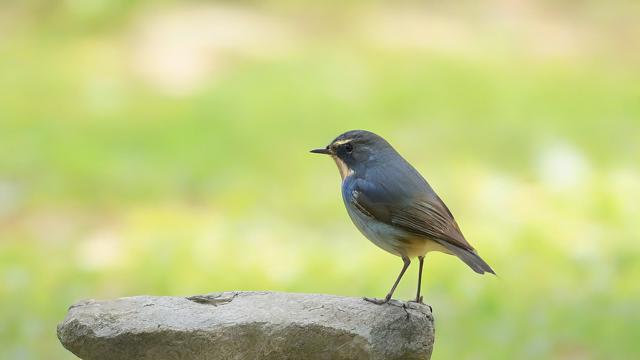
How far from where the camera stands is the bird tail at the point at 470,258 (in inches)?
183

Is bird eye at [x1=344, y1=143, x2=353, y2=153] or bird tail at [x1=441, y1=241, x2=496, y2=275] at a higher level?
bird eye at [x1=344, y1=143, x2=353, y2=153]

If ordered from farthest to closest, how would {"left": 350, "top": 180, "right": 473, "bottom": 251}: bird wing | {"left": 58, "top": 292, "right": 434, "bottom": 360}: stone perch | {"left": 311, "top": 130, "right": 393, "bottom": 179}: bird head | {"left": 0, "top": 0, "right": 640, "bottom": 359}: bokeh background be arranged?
{"left": 0, "top": 0, "right": 640, "bottom": 359}: bokeh background → {"left": 311, "top": 130, "right": 393, "bottom": 179}: bird head → {"left": 350, "top": 180, "right": 473, "bottom": 251}: bird wing → {"left": 58, "top": 292, "right": 434, "bottom": 360}: stone perch

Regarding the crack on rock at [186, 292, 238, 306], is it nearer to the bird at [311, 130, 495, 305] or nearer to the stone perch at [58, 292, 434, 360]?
the stone perch at [58, 292, 434, 360]

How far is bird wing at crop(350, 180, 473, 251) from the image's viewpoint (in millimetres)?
4867

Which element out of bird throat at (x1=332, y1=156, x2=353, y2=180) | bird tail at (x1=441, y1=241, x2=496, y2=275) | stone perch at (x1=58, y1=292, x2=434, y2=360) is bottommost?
stone perch at (x1=58, y1=292, x2=434, y2=360)

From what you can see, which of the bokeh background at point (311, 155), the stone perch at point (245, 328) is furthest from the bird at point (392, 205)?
the bokeh background at point (311, 155)

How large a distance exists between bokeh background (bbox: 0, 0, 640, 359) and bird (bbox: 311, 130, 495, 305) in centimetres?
226

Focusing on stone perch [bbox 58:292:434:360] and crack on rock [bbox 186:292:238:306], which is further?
crack on rock [bbox 186:292:238:306]

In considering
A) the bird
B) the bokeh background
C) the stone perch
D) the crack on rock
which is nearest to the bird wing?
the bird

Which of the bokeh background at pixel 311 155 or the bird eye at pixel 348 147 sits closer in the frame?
the bird eye at pixel 348 147

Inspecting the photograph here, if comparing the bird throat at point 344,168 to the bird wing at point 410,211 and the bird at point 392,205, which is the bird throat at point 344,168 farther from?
the bird wing at point 410,211

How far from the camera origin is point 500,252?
8719 mm

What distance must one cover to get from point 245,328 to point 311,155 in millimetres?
5960

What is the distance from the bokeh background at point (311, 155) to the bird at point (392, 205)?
2.26 meters
